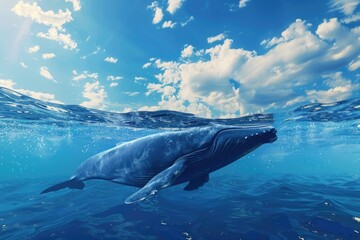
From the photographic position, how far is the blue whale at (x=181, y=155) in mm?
5234

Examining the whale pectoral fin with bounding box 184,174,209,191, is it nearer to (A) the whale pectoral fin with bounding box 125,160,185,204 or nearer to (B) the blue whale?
(B) the blue whale

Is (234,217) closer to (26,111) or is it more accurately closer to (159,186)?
(159,186)

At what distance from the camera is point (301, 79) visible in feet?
45.0

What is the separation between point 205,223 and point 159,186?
3.45m

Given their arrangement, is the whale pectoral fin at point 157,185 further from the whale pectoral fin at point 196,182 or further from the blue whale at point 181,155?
the whale pectoral fin at point 196,182

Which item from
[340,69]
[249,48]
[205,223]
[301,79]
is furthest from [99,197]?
[340,69]

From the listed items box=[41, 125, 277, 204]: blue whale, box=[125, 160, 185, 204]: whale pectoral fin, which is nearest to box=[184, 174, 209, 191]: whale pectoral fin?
box=[41, 125, 277, 204]: blue whale

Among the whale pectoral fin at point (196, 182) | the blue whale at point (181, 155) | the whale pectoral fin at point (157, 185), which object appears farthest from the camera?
the whale pectoral fin at point (196, 182)

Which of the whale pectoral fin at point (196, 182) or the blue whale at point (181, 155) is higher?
the blue whale at point (181, 155)

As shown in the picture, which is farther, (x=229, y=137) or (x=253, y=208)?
(x=253, y=208)

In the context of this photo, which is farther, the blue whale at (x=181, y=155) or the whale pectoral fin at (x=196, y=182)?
the whale pectoral fin at (x=196, y=182)

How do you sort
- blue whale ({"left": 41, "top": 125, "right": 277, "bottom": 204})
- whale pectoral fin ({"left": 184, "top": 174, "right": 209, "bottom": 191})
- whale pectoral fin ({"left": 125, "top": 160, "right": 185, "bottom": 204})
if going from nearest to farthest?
whale pectoral fin ({"left": 125, "top": 160, "right": 185, "bottom": 204}) → blue whale ({"left": 41, "top": 125, "right": 277, "bottom": 204}) → whale pectoral fin ({"left": 184, "top": 174, "right": 209, "bottom": 191})

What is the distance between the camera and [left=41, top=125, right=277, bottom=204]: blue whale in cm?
523

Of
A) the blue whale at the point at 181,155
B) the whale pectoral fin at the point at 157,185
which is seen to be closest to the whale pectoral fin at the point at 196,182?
the blue whale at the point at 181,155
